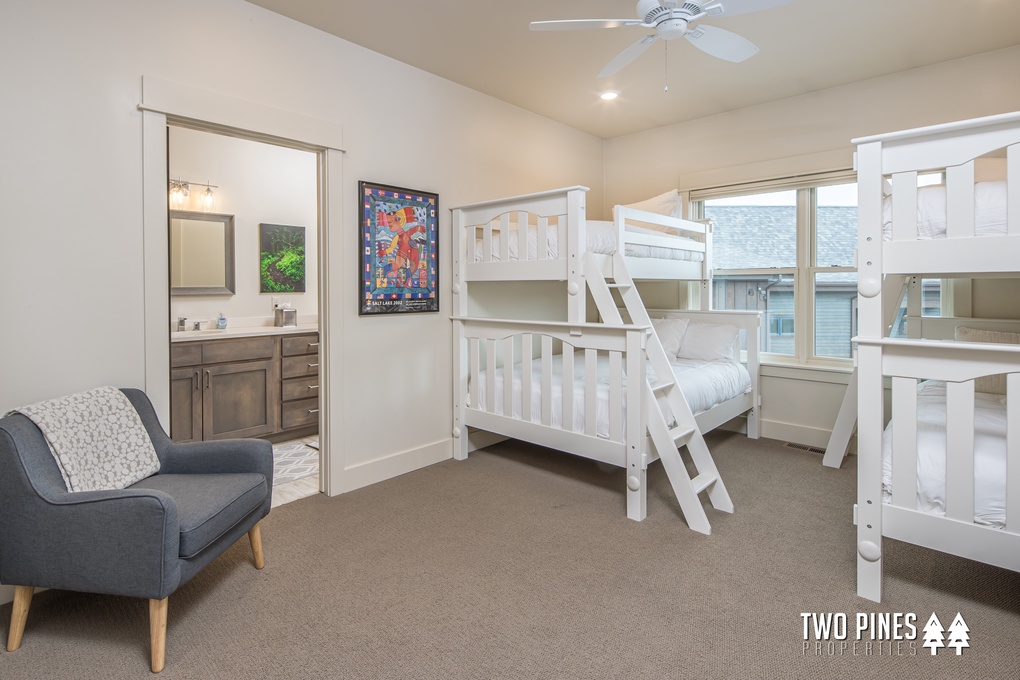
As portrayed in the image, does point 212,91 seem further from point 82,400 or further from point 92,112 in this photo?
point 82,400

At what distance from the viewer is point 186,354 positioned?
3.55m

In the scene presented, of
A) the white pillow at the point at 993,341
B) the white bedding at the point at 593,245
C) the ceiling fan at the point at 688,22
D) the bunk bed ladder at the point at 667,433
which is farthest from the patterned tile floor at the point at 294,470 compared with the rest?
the white pillow at the point at 993,341

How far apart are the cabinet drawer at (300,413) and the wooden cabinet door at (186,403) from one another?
605 mm

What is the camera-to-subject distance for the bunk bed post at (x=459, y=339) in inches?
139

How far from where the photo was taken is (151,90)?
227cm

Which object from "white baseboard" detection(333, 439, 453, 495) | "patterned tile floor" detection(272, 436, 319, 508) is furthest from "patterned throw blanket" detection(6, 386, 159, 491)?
"white baseboard" detection(333, 439, 453, 495)

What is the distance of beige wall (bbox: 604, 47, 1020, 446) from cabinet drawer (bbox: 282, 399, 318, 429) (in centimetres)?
316

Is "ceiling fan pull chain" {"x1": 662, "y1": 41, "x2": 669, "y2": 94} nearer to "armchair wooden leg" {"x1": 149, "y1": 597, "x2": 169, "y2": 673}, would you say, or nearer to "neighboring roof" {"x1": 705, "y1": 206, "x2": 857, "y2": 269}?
"neighboring roof" {"x1": 705, "y1": 206, "x2": 857, "y2": 269}

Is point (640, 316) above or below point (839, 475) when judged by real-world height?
above

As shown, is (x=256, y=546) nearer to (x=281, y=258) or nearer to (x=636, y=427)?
(x=636, y=427)

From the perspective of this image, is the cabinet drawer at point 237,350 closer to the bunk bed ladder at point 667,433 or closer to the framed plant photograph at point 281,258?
the framed plant photograph at point 281,258

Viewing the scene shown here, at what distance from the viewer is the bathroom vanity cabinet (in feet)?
11.7

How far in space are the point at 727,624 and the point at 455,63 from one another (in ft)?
10.4

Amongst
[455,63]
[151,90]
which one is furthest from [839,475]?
[151,90]
